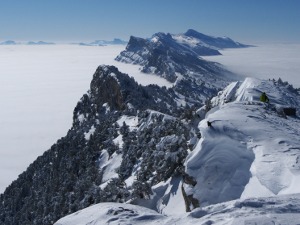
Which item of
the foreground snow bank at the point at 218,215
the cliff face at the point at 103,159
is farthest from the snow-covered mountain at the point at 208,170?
the cliff face at the point at 103,159

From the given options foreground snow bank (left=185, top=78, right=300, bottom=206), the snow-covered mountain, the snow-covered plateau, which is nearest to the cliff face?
the snow-covered mountain

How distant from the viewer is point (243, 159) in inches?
832

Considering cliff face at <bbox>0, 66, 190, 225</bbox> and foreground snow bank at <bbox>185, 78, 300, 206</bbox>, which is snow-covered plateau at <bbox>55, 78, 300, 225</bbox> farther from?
cliff face at <bbox>0, 66, 190, 225</bbox>

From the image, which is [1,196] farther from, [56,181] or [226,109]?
[226,109]

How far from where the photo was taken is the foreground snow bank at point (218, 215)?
44.4 feet

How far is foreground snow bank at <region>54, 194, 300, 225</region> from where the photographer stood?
1353 cm

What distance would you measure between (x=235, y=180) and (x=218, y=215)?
5.84 m

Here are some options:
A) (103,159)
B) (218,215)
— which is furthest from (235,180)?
(103,159)

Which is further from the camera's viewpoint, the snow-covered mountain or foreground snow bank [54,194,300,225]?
the snow-covered mountain

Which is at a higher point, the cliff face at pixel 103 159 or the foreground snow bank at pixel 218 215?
the foreground snow bank at pixel 218 215

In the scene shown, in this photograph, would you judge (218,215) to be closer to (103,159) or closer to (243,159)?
(243,159)

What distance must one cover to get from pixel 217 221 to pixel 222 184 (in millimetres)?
6297

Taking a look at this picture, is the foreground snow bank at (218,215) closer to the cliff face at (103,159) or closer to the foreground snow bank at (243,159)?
the foreground snow bank at (243,159)

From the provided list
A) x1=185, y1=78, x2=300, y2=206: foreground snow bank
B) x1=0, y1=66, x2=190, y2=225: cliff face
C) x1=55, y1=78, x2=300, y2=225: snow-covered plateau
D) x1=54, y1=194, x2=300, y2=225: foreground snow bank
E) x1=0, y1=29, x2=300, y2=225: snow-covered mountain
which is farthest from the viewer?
x1=0, y1=66, x2=190, y2=225: cliff face
